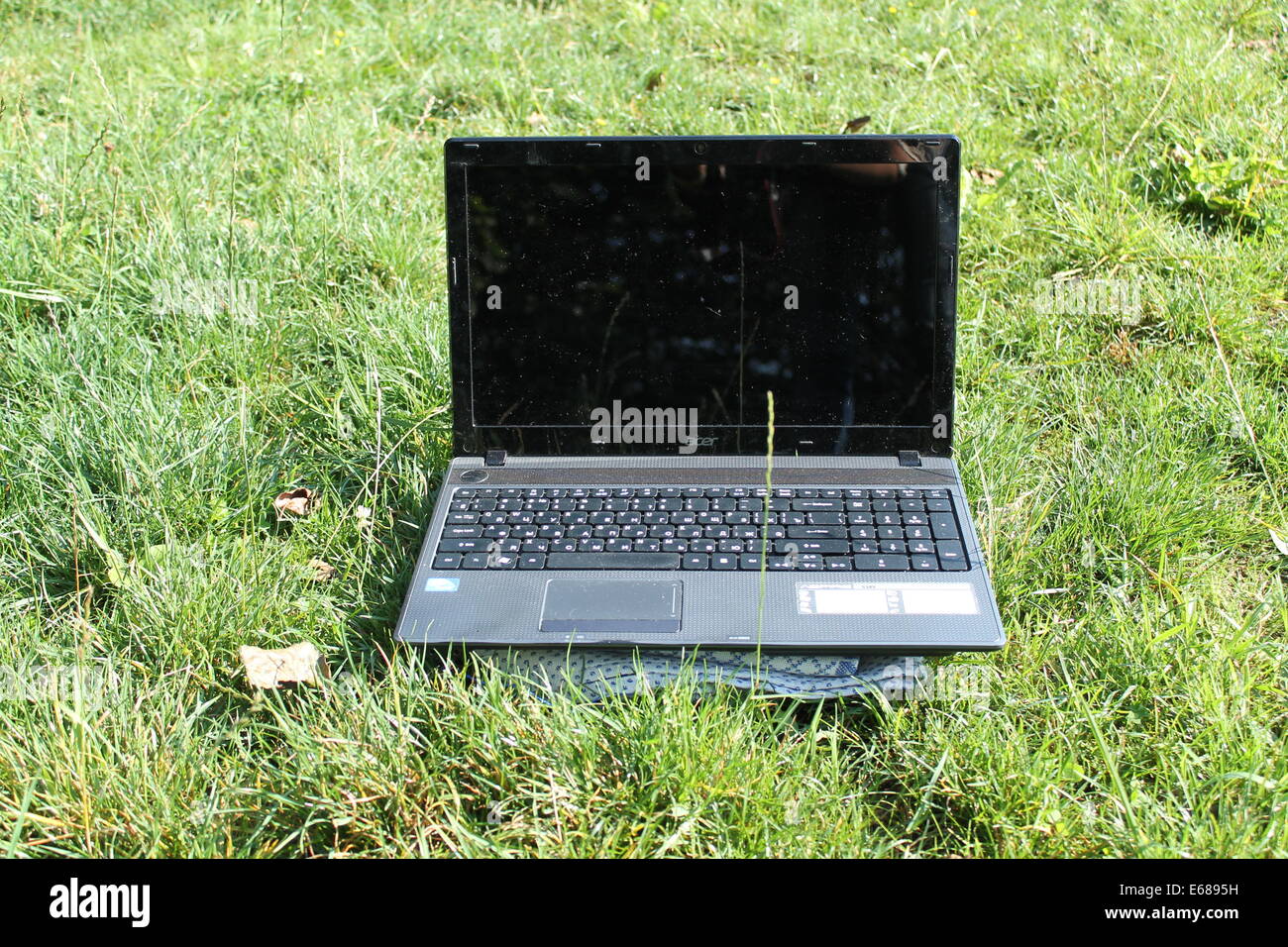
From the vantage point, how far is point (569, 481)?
2307mm

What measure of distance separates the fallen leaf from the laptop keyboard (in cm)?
196

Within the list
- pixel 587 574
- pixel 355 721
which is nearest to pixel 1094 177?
pixel 587 574

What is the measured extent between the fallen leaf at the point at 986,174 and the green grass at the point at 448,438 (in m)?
0.01

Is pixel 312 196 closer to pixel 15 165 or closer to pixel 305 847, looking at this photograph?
pixel 15 165

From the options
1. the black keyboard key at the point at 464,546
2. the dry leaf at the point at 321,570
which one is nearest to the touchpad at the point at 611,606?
the black keyboard key at the point at 464,546

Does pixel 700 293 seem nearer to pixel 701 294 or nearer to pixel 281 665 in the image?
pixel 701 294

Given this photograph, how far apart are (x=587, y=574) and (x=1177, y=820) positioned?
1057mm

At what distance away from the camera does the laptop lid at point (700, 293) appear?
2.25 meters

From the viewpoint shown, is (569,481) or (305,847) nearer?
(305,847)

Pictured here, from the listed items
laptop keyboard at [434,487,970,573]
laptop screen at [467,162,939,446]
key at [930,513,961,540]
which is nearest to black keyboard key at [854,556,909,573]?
laptop keyboard at [434,487,970,573]

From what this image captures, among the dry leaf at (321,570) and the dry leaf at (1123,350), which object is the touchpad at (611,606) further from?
the dry leaf at (1123,350)

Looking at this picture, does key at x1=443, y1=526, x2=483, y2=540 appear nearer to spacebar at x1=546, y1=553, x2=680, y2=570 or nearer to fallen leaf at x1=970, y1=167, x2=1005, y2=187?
spacebar at x1=546, y1=553, x2=680, y2=570

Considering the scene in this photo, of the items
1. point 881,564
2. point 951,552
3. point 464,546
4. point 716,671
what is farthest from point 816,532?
point 464,546

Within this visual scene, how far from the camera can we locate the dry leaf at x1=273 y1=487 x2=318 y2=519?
2.59m
